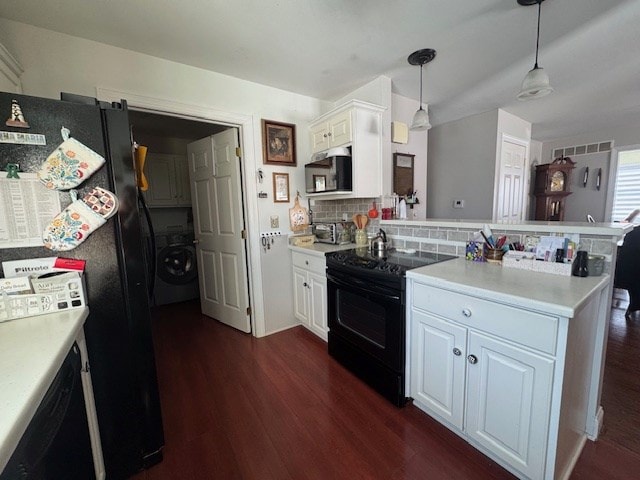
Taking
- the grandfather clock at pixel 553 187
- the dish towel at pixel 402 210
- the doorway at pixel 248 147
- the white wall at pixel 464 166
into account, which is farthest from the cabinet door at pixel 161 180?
the grandfather clock at pixel 553 187

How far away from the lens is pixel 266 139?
255 cm

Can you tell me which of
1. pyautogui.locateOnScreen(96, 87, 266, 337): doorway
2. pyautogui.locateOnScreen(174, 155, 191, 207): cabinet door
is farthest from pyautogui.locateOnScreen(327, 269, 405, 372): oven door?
pyautogui.locateOnScreen(174, 155, 191, 207): cabinet door

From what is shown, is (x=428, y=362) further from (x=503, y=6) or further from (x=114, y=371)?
(x=503, y=6)

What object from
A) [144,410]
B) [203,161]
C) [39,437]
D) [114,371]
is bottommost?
[144,410]

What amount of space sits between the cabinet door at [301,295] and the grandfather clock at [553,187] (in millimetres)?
4334

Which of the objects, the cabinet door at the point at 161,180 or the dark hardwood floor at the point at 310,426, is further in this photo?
the cabinet door at the point at 161,180

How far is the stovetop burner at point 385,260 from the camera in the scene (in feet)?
5.40

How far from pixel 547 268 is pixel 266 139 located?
2.36 meters

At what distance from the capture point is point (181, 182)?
3.82 m

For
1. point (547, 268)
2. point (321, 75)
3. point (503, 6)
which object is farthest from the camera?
point (321, 75)

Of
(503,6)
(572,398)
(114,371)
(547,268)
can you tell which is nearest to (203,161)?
(114,371)

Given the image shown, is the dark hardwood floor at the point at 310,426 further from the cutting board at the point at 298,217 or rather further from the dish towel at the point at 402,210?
the dish towel at the point at 402,210

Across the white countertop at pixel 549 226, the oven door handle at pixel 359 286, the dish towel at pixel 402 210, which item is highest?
the dish towel at pixel 402 210

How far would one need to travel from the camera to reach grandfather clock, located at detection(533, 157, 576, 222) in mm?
4230
